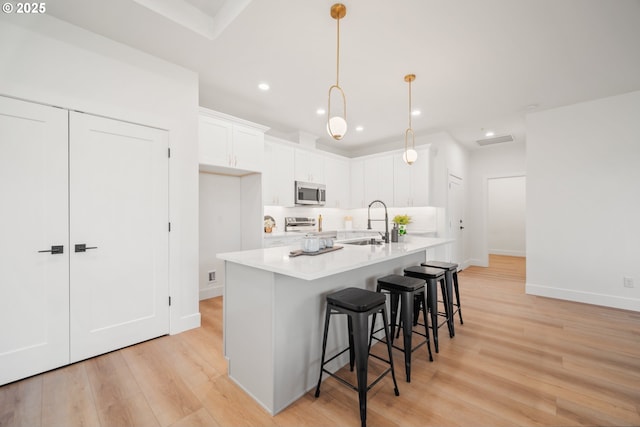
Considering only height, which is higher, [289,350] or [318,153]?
[318,153]

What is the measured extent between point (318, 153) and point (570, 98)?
3.95 meters

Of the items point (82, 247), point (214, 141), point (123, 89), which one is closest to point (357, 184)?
point (214, 141)

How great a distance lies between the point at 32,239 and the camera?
6.81 ft

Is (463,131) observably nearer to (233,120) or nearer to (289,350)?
(233,120)

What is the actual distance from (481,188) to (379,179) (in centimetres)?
276

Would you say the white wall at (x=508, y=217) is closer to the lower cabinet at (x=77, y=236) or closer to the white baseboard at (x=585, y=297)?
the white baseboard at (x=585, y=297)

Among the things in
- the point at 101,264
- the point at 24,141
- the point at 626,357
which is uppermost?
the point at 24,141

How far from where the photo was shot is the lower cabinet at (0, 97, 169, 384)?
6.58 feet

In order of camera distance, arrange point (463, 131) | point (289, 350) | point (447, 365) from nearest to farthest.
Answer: point (289, 350)
point (447, 365)
point (463, 131)

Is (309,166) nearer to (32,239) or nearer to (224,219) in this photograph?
(224,219)

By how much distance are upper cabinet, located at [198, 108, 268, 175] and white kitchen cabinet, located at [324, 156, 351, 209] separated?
1.95 m

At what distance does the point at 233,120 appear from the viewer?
361 cm

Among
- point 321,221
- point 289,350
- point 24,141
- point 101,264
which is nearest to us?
point 289,350

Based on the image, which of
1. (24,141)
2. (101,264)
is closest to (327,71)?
(24,141)
